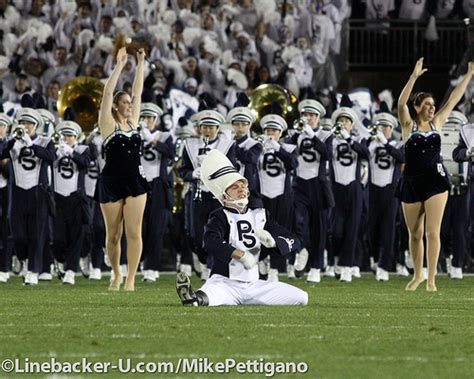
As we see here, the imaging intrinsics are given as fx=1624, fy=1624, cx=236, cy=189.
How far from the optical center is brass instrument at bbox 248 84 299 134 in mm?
19266

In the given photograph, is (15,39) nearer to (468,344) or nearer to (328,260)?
(328,260)

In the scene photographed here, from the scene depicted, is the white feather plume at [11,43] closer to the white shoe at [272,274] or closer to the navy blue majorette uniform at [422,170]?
the white shoe at [272,274]

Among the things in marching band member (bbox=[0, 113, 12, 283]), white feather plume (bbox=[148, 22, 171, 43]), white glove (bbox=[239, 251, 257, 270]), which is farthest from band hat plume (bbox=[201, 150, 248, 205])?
white feather plume (bbox=[148, 22, 171, 43])

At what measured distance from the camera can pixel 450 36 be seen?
24156 mm

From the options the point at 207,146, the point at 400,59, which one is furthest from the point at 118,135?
the point at 400,59

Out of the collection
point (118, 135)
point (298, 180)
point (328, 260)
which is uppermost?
point (118, 135)

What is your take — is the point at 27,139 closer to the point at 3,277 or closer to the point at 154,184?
the point at 3,277

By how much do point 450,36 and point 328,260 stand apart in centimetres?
593

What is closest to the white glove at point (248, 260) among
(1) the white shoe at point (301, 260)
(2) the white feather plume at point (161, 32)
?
(1) the white shoe at point (301, 260)

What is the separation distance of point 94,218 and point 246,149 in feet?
9.06

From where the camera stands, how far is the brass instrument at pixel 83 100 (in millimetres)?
19719

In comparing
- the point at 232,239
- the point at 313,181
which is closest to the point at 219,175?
the point at 232,239

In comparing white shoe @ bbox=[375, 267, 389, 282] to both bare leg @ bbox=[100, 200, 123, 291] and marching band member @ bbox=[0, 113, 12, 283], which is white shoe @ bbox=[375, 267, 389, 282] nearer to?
marching band member @ bbox=[0, 113, 12, 283]

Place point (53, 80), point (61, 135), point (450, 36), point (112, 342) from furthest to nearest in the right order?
point (450, 36)
point (53, 80)
point (61, 135)
point (112, 342)
